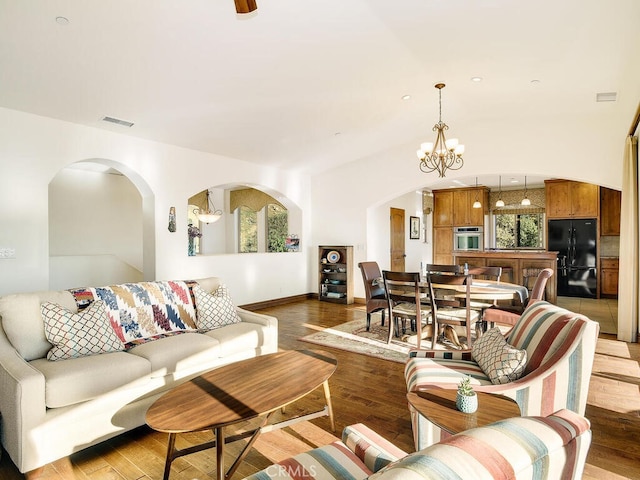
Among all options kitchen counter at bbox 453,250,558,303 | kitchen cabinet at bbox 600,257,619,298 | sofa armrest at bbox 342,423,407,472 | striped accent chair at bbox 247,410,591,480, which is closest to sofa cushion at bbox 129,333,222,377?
sofa armrest at bbox 342,423,407,472

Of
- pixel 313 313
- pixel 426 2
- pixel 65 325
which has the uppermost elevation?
pixel 426 2

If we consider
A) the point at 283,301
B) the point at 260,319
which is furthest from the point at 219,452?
the point at 283,301

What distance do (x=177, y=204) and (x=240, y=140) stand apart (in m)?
1.34

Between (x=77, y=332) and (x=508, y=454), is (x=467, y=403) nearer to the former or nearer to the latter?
(x=508, y=454)

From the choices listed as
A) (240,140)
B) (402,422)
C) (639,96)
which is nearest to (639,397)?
(402,422)

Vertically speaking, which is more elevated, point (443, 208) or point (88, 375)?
point (443, 208)

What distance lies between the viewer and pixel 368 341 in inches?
183

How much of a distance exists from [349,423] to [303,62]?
3249mm

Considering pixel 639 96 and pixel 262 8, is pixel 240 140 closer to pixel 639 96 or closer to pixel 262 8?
pixel 262 8

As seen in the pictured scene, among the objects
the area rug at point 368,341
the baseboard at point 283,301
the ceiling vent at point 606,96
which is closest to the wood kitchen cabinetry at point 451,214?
the baseboard at point 283,301

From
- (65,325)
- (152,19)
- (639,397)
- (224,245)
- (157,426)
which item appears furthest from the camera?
(224,245)

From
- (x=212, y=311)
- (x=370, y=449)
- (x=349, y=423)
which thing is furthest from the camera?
(x=212, y=311)

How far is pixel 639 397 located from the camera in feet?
10.1

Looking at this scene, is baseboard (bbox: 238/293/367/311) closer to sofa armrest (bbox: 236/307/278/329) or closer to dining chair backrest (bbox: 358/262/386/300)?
dining chair backrest (bbox: 358/262/386/300)
